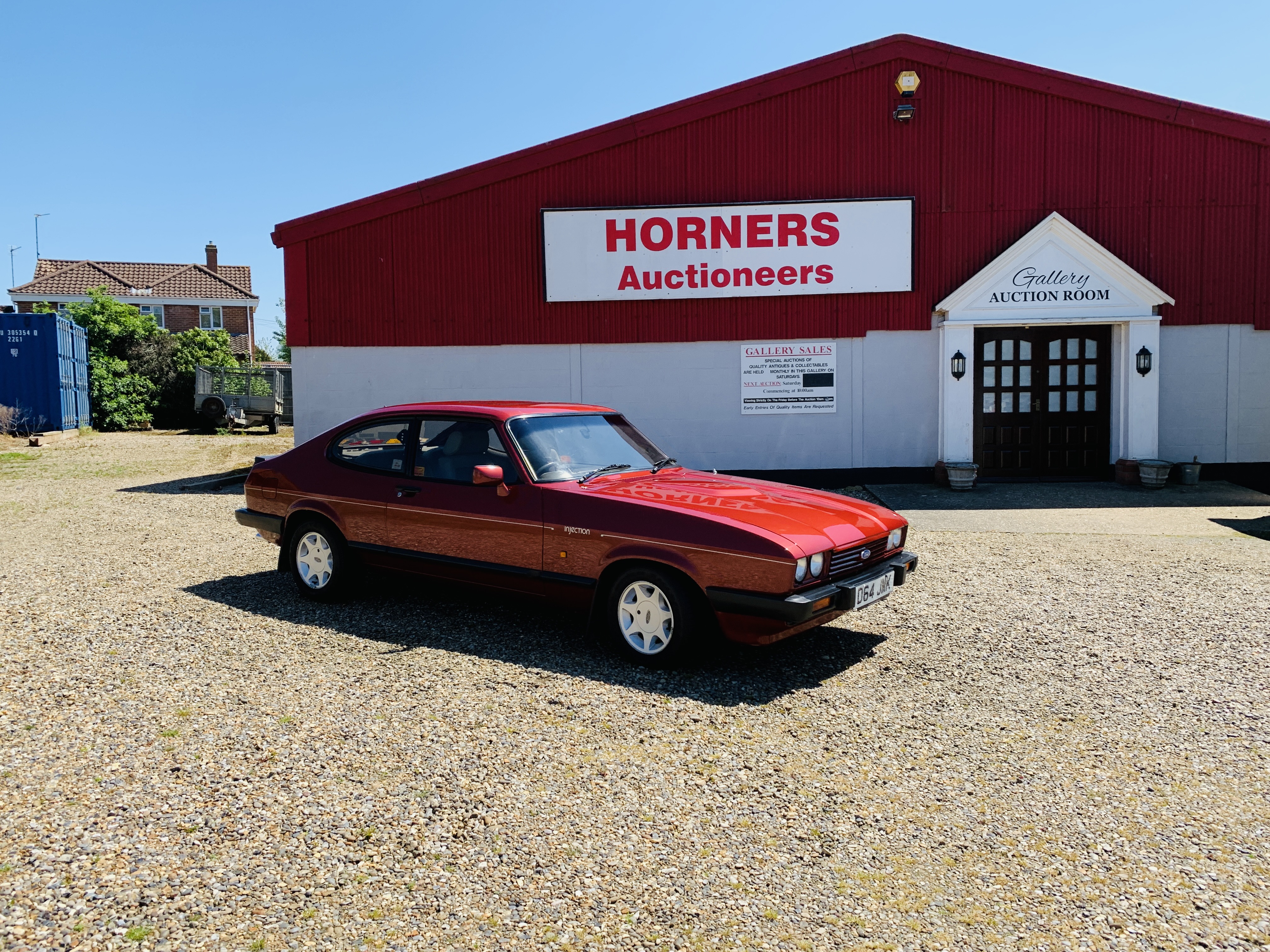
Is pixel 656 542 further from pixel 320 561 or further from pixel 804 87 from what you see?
pixel 804 87

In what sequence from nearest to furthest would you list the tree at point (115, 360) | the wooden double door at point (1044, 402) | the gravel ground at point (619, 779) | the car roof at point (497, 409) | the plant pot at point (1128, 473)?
1. the gravel ground at point (619, 779)
2. the car roof at point (497, 409)
3. the plant pot at point (1128, 473)
4. the wooden double door at point (1044, 402)
5. the tree at point (115, 360)

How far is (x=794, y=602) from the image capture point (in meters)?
4.97

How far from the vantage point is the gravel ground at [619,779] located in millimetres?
2980

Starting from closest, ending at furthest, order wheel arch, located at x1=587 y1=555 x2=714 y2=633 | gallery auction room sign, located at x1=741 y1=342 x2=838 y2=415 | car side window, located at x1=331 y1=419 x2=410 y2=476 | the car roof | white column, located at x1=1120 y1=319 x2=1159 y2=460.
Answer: wheel arch, located at x1=587 y1=555 x2=714 y2=633
the car roof
car side window, located at x1=331 y1=419 x2=410 y2=476
white column, located at x1=1120 y1=319 x2=1159 y2=460
gallery auction room sign, located at x1=741 y1=342 x2=838 y2=415

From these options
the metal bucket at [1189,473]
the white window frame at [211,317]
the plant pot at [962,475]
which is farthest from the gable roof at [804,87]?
the white window frame at [211,317]

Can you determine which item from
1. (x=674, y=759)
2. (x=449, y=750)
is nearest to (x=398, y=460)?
(x=449, y=750)

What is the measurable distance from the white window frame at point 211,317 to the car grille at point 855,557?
168 feet

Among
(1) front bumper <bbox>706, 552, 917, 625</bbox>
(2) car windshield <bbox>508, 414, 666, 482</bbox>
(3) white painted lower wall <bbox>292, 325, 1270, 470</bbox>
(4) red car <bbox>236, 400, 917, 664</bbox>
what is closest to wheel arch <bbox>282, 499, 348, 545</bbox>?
(4) red car <bbox>236, 400, 917, 664</bbox>

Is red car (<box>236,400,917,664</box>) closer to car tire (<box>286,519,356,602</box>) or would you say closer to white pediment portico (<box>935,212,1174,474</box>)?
car tire (<box>286,519,356,602</box>)

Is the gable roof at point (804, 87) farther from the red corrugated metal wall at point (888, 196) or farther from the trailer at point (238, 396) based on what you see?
the trailer at point (238, 396)

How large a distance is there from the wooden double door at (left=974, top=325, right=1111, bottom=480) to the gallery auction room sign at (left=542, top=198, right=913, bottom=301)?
6.11 ft

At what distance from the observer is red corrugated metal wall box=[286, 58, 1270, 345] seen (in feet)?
46.9

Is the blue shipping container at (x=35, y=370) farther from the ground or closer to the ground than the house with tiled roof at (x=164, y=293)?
closer to the ground

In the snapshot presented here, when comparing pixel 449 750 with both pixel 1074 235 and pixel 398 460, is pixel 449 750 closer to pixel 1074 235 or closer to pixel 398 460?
pixel 398 460
